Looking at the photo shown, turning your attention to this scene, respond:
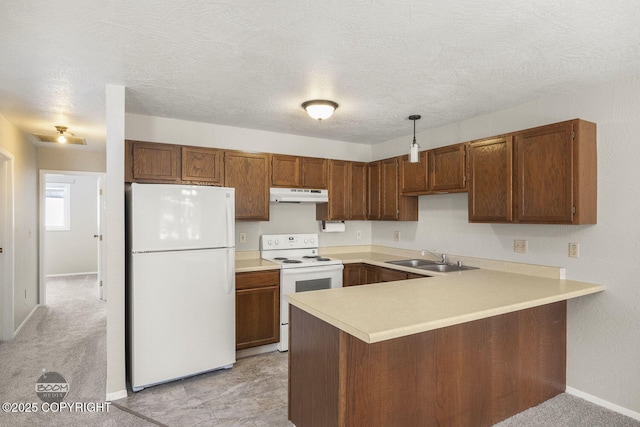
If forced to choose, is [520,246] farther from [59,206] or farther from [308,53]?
[59,206]

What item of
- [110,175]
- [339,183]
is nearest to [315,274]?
[339,183]

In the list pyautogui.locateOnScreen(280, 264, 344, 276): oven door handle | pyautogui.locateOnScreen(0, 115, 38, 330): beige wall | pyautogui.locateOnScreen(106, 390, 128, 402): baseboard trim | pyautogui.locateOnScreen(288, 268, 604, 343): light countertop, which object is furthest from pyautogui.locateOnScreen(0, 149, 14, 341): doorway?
pyautogui.locateOnScreen(288, 268, 604, 343): light countertop

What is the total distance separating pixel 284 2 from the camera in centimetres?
159

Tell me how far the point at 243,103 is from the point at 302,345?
205 centimetres

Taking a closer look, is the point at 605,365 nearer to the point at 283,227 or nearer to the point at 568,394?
the point at 568,394

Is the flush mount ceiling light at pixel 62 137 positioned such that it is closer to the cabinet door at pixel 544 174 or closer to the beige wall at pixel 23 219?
the beige wall at pixel 23 219

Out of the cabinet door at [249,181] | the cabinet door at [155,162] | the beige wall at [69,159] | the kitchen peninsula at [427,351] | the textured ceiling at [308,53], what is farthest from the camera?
the beige wall at [69,159]

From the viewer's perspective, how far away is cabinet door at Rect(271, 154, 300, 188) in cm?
388

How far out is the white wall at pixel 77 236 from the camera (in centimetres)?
777

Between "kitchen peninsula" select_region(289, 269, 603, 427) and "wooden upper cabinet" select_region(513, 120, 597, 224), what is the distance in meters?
0.53

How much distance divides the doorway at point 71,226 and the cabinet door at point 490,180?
7.59m

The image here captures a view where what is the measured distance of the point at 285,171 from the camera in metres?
3.96

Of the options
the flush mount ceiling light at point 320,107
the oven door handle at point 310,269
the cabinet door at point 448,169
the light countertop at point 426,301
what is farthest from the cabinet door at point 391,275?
the flush mount ceiling light at point 320,107

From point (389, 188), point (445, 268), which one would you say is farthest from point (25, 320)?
point (445, 268)
